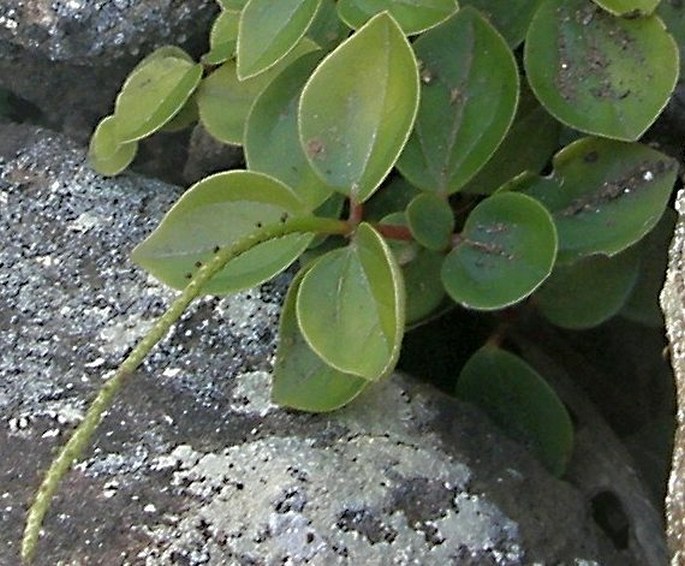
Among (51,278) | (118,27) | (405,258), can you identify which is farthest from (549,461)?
(118,27)

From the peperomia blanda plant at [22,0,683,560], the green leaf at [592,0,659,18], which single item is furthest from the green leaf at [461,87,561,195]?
the green leaf at [592,0,659,18]

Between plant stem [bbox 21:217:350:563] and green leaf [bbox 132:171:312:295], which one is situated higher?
plant stem [bbox 21:217:350:563]

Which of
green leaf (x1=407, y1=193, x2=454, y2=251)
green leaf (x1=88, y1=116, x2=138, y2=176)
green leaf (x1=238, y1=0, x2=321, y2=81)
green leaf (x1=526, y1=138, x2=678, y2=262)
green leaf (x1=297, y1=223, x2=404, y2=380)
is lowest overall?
green leaf (x1=526, y1=138, x2=678, y2=262)

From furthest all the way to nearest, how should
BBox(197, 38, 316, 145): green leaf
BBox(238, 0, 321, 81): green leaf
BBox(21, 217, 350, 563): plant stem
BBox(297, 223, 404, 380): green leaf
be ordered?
BBox(197, 38, 316, 145): green leaf, BBox(238, 0, 321, 81): green leaf, BBox(297, 223, 404, 380): green leaf, BBox(21, 217, 350, 563): plant stem

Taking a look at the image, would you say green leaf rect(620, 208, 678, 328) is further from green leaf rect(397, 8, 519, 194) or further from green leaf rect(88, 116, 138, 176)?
green leaf rect(88, 116, 138, 176)

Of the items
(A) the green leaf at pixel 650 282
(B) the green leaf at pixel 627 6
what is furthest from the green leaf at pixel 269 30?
(A) the green leaf at pixel 650 282

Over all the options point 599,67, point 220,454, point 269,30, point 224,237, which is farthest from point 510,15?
point 220,454

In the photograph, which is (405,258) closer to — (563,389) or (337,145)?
(337,145)
